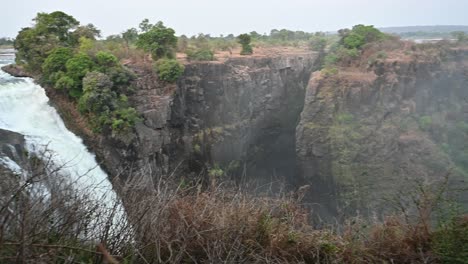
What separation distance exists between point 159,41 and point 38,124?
6.70 meters

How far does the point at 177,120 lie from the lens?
1812cm

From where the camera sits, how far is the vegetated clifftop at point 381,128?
18641mm

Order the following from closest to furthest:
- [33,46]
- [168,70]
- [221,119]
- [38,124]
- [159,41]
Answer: [38,124]
[33,46]
[168,70]
[159,41]
[221,119]

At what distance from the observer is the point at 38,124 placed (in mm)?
14031

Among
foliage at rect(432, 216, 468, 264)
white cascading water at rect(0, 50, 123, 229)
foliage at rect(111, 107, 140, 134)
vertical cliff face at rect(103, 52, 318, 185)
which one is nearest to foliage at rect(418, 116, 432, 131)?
vertical cliff face at rect(103, 52, 318, 185)

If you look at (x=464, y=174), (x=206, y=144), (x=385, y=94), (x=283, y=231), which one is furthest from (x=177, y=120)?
(x=283, y=231)

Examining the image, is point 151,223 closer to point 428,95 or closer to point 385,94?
point 385,94

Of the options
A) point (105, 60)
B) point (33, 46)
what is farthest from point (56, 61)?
point (33, 46)

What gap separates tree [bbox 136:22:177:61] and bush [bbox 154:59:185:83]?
1049 mm

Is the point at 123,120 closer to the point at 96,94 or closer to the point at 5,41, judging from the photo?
the point at 96,94

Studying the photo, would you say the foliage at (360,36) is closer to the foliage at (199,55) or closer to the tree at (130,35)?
the foliage at (199,55)

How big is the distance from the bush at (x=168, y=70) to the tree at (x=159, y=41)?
41.3 inches

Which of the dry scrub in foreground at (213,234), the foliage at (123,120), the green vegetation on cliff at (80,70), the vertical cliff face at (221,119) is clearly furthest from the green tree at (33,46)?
the dry scrub in foreground at (213,234)

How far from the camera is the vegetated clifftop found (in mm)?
18641
